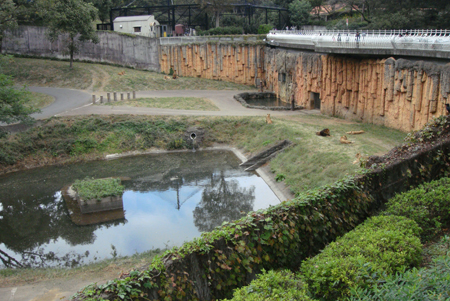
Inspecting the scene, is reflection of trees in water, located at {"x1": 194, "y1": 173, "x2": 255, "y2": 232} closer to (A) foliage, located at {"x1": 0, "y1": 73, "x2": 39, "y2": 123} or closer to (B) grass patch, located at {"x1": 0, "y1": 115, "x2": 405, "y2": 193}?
(B) grass patch, located at {"x1": 0, "y1": 115, "x2": 405, "y2": 193}

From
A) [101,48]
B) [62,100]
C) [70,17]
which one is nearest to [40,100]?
[62,100]

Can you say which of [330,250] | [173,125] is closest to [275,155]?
[173,125]

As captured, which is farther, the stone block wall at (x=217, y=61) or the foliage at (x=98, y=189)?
the stone block wall at (x=217, y=61)

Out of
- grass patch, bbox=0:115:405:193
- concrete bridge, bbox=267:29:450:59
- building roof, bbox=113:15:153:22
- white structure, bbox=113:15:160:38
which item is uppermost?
building roof, bbox=113:15:153:22

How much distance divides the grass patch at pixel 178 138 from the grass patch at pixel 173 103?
9.02ft

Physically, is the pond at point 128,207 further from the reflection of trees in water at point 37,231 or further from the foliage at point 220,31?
the foliage at point 220,31

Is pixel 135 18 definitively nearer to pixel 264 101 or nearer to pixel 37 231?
pixel 264 101

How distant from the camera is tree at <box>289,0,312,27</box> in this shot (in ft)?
176

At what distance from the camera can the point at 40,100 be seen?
32.7 metres

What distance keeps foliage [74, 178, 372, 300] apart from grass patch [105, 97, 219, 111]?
22849 millimetres

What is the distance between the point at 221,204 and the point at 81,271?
7454 millimetres

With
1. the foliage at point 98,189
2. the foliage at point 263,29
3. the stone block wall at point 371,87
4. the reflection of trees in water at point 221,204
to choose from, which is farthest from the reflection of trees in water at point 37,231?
the foliage at point 263,29

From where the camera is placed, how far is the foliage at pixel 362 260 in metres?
6.14

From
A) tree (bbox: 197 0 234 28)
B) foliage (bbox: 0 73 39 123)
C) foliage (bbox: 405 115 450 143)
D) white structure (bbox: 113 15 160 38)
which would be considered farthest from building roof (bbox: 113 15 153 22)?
foliage (bbox: 405 115 450 143)
